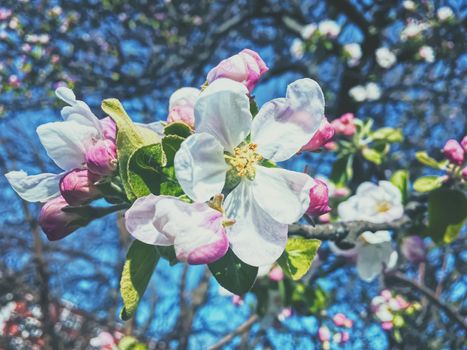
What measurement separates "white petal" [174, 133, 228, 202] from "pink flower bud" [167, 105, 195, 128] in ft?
0.37

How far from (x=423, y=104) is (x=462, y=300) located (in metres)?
1.58

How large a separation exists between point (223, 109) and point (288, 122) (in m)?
0.11

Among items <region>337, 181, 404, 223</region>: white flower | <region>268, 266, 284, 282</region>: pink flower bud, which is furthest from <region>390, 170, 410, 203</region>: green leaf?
<region>268, 266, 284, 282</region>: pink flower bud

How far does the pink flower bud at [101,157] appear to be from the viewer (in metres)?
0.84

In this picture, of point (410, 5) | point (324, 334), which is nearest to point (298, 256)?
point (324, 334)

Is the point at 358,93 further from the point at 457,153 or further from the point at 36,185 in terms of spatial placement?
the point at 36,185

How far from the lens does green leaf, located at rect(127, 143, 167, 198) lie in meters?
0.80

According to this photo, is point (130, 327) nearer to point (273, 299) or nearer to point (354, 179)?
point (273, 299)

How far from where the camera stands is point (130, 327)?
148 inches

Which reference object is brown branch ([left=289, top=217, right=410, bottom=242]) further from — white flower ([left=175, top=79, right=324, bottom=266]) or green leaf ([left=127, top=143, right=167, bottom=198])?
green leaf ([left=127, top=143, right=167, bottom=198])

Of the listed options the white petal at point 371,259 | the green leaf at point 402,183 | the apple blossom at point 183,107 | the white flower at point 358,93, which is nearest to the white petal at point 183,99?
the apple blossom at point 183,107

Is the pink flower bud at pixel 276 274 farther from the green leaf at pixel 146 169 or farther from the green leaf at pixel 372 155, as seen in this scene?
the green leaf at pixel 146 169

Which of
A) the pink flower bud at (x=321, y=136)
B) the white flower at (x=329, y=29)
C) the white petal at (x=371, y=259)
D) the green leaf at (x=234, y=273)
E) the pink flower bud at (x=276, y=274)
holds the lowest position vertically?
the pink flower bud at (x=276, y=274)

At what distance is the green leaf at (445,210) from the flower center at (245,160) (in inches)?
32.7
